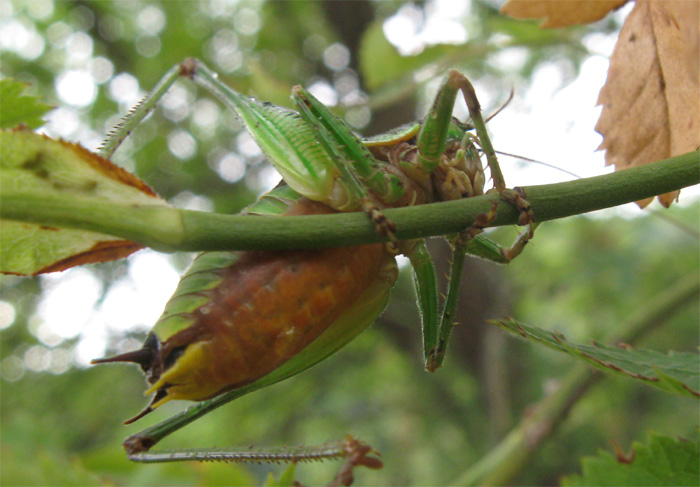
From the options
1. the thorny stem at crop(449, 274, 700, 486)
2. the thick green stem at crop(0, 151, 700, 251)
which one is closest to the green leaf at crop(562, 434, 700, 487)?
the thick green stem at crop(0, 151, 700, 251)

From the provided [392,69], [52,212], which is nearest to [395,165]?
[52,212]

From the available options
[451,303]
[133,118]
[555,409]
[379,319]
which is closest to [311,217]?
[451,303]

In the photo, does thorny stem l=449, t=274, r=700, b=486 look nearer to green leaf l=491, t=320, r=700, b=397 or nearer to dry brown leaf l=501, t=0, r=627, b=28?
green leaf l=491, t=320, r=700, b=397

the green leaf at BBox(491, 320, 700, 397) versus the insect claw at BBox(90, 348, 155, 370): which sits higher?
the green leaf at BBox(491, 320, 700, 397)

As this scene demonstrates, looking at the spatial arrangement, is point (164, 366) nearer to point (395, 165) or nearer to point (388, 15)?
point (395, 165)

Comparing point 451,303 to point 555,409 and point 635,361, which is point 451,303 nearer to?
point 635,361
